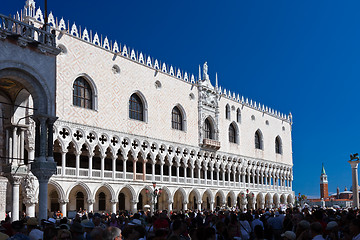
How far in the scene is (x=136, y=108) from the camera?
1067 inches

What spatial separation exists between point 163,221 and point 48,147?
6008 mm

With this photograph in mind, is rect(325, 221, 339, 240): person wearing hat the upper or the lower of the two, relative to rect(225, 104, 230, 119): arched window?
lower

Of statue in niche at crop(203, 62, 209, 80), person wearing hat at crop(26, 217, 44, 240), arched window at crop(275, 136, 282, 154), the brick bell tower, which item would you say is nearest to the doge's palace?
statue in niche at crop(203, 62, 209, 80)

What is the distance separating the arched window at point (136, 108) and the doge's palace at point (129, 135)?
0.06 metres

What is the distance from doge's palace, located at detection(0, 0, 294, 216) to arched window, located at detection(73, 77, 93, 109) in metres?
0.05

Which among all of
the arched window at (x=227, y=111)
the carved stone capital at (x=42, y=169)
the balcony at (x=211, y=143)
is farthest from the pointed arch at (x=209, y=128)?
the carved stone capital at (x=42, y=169)

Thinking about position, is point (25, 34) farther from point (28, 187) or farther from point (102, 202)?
point (102, 202)

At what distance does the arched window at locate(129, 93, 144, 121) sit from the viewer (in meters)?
26.7

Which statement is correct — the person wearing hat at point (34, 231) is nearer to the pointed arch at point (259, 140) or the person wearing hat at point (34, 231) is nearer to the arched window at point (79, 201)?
the arched window at point (79, 201)

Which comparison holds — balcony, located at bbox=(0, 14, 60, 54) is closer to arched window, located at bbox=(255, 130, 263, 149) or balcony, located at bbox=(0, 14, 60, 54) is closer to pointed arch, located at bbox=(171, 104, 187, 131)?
pointed arch, located at bbox=(171, 104, 187, 131)

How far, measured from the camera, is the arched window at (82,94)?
76.6ft

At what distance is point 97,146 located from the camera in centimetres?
2470

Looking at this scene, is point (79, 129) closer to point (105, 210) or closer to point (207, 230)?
point (105, 210)

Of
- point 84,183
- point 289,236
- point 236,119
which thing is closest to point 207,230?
point 289,236
